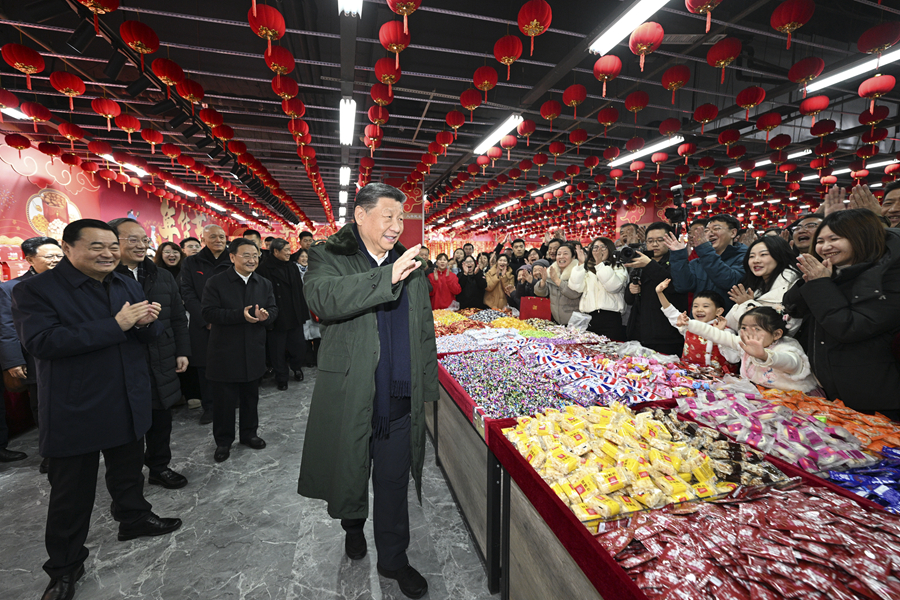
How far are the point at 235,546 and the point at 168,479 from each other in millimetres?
923

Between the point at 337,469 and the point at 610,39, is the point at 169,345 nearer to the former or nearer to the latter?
the point at 337,469

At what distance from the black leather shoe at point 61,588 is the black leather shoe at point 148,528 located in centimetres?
34

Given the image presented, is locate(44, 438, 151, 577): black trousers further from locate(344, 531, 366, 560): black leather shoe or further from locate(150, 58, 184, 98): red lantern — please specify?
locate(150, 58, 184, 98): red lantern

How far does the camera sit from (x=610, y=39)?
3721mm

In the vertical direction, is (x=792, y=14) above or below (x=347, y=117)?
below

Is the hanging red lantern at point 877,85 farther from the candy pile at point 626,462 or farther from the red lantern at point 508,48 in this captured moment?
the candy pile at point 626,462

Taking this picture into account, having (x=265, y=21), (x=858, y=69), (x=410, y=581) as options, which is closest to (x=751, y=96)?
(x=858, y=69)

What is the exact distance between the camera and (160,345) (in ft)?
7.65

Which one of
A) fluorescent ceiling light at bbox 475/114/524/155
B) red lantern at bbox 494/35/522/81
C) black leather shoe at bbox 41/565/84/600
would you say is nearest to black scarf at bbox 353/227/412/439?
black leather shoe at bbox 41/565/84/600

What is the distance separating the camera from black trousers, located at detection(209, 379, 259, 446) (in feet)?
9.37

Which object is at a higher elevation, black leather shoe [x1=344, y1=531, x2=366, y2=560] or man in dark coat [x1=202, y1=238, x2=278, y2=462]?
man in dark coat [x1=202, y1=238, x2=278, y2=462]

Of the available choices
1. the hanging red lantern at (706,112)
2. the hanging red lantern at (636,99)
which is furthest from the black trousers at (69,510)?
A: the hanging red lantern at (706,112)

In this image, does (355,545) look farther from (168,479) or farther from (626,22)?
(626,22)

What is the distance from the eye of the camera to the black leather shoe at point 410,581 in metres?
1.68
